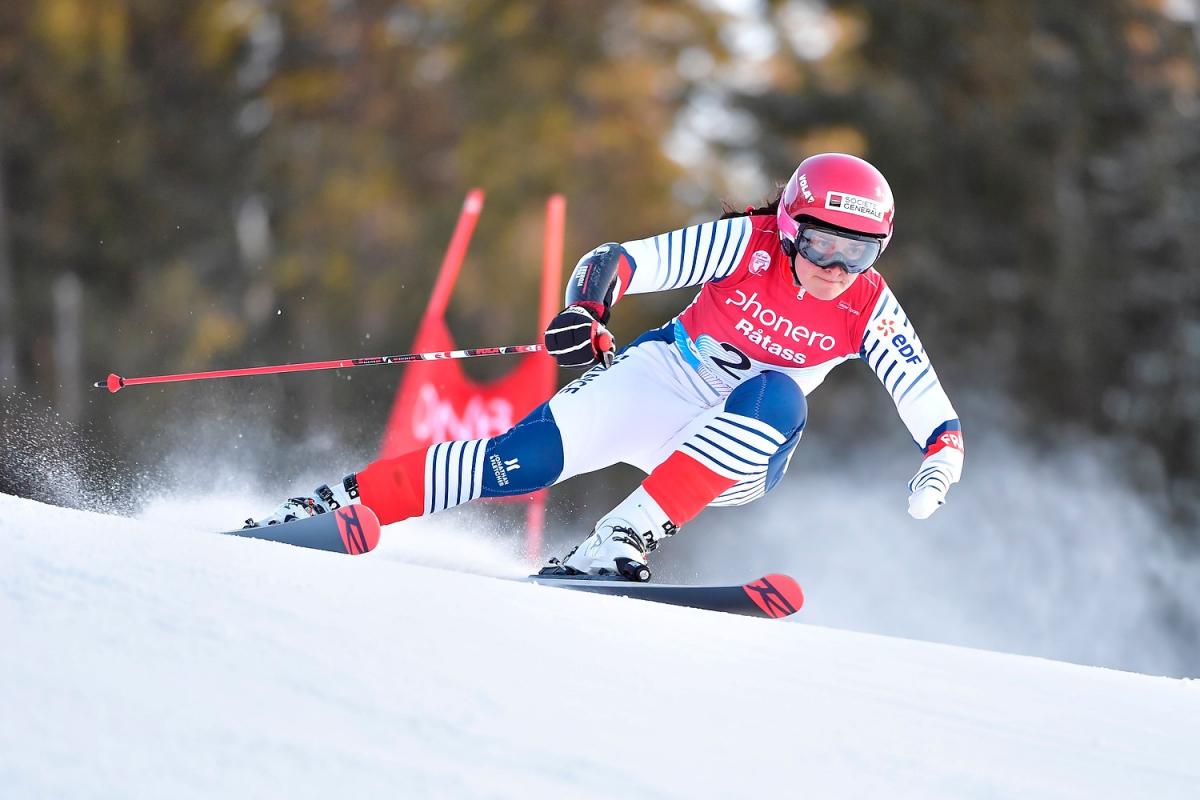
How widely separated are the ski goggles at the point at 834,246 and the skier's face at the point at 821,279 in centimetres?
1

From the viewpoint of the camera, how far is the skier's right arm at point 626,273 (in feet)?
10.7

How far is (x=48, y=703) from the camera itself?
56.7 inches

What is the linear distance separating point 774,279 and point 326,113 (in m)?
18.8

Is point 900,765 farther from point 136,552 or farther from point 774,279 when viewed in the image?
point 774,279

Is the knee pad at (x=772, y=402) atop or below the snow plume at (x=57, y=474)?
atop

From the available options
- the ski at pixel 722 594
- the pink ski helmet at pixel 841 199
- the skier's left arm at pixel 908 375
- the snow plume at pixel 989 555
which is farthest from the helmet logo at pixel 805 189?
the snow plume at pixel 989 555

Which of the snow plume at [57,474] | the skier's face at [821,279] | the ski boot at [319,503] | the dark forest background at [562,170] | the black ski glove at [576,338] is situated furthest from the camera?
the dark forest background at [562,170]

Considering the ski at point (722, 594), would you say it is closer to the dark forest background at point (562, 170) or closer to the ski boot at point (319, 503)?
the ski boot at point (319, 503)

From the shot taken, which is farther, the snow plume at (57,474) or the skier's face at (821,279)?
the snow plume at (57,474)

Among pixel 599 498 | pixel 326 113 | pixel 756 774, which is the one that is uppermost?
pixel 326 113

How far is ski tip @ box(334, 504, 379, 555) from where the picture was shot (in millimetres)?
2994

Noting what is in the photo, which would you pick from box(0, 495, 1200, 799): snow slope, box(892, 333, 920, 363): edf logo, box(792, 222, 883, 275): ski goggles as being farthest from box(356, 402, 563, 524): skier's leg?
box(0, 495, 1200, 799): snow slope

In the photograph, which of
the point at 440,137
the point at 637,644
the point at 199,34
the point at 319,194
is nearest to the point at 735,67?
the point at 440,137

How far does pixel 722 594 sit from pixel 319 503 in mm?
916
